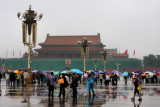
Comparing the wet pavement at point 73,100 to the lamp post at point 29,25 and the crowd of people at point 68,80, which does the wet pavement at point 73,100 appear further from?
the lamp post at point 29,25

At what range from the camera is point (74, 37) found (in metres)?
90.1

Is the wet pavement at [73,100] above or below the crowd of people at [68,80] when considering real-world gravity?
below

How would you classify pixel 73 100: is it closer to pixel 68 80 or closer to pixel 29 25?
pixel 68 80

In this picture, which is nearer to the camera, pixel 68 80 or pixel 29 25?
pixel 68 80

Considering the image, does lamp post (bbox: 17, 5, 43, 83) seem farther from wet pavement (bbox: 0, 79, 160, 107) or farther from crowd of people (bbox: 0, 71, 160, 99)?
wet pavement (bbox: 0, 79, 160, 107)

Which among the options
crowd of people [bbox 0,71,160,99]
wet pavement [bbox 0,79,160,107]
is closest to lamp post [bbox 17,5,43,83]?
crowd of people [bbox 0,71,160,99]

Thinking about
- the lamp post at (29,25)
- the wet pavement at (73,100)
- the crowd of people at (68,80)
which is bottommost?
the wet pavement at (73,100)

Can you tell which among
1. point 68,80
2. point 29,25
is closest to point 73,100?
point 68,80

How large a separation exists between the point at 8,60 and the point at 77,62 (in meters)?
18.9

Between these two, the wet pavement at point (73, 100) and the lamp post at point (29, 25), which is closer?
the wet pavement at point (73, 100)

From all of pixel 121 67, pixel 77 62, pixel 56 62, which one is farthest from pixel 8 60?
pixel 121 67

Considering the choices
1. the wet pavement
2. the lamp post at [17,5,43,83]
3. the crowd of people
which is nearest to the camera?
the wet pavement

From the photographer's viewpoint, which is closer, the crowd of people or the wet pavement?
the wet pavement

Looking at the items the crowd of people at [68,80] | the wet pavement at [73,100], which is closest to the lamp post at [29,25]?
the crowd of people at [68,80]
